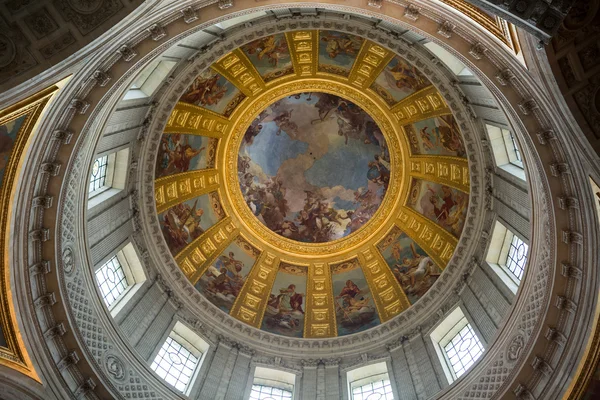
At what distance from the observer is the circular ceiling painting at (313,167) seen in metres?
27.5

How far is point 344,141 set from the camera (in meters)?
28.8

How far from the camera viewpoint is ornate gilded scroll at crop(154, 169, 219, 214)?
22.3m

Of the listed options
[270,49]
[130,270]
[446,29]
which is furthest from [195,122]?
[446,29]

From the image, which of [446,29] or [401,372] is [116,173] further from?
[446,29]

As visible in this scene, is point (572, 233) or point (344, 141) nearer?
point (572, 233)

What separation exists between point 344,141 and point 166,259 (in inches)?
470

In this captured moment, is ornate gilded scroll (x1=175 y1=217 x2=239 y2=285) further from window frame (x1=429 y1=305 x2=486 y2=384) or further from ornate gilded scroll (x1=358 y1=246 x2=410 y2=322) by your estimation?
window frame (x1=429 y1=305 x2=486 y2=384)

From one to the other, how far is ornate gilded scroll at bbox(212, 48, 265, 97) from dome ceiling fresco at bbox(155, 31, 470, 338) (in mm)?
62

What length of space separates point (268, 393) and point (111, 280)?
7.01m

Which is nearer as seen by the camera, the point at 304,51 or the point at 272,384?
the point at 272,384

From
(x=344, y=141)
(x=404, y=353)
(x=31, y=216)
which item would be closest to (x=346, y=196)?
(x=344, y=141)

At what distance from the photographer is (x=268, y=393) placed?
774 inches

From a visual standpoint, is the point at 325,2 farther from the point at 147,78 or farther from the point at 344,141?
the point at 344,141

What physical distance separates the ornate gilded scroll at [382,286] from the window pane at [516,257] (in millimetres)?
5916
